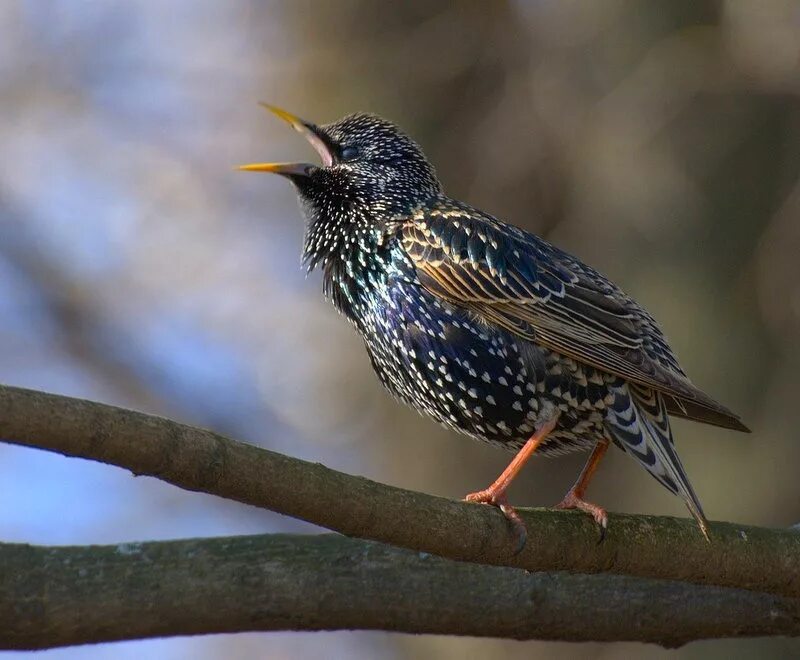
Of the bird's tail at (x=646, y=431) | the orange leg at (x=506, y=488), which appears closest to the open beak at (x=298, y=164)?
the orange leg at (x=506, y=488)

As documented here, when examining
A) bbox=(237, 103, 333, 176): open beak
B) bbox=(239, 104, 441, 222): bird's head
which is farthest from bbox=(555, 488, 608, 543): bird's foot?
bbox=(237, 103, 333, 176): open beak

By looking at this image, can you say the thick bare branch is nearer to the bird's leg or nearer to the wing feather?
the bird's leg

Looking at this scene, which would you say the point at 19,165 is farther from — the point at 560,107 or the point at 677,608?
the point at 677,608

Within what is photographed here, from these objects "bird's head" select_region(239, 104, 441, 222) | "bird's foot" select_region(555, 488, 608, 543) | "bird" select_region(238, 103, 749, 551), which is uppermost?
"bird's head" select_region(239, 104, 441, 222)

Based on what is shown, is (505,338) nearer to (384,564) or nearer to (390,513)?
(384,564)

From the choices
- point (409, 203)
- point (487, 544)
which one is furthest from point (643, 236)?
point (487, 544)

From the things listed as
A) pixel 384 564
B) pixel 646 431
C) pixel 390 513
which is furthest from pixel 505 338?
pixel 390 513

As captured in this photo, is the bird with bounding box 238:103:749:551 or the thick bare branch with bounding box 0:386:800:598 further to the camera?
the bird with bounding box 238:103:749:551
